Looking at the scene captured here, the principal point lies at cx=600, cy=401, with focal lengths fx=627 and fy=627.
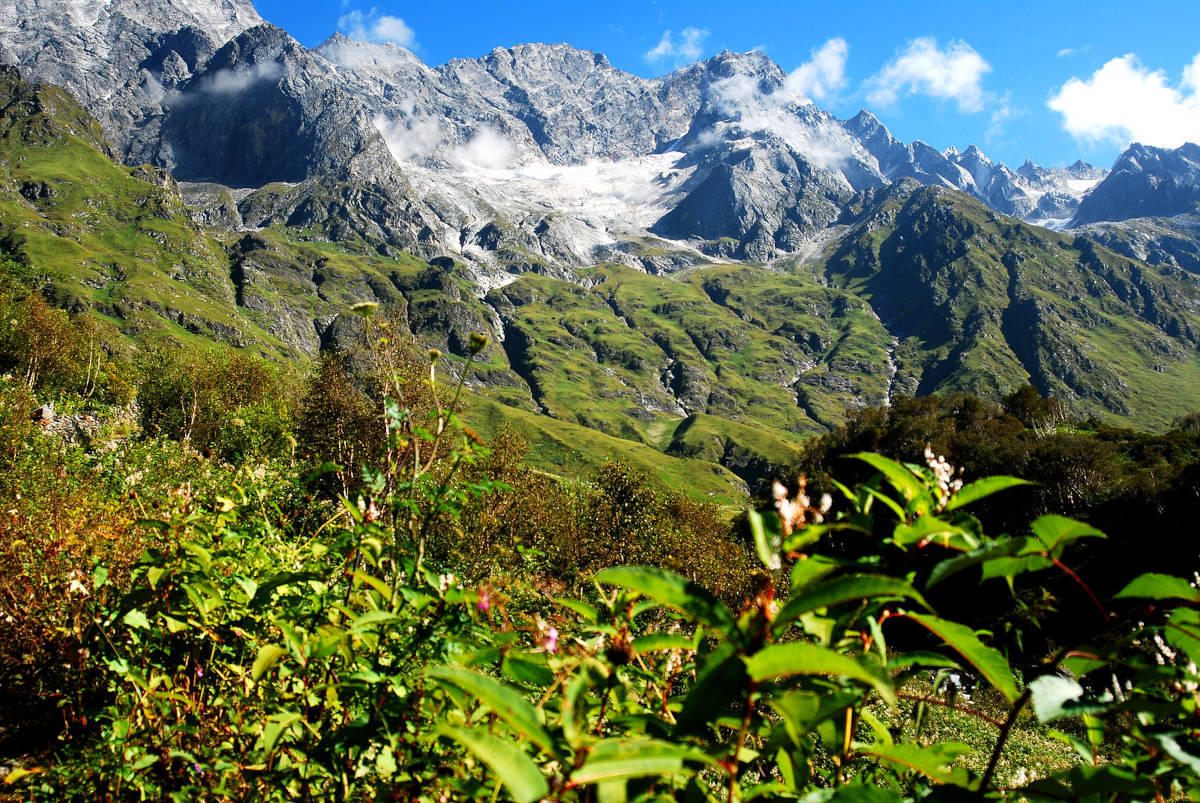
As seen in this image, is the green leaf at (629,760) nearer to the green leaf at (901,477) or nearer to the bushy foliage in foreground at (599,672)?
the bushy foliage in foreground at (599,672)

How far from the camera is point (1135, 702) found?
155 centimetres

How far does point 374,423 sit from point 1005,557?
43834 mm

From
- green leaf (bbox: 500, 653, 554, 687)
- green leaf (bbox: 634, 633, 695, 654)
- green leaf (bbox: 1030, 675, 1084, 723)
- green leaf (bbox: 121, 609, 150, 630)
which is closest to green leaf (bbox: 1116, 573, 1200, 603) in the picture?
green leaf (bbox: 1030, 675, 1084, 723)

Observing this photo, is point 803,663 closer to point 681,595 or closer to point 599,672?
point 681,595

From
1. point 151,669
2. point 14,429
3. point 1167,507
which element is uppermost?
point 14,429

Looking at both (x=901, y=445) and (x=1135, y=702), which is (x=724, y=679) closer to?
(x=1135, y=702)

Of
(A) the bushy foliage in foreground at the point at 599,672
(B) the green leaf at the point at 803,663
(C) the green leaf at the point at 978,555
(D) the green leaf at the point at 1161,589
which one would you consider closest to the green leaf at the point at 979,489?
(A) the bushy foliage in foreground at the point at 599,672

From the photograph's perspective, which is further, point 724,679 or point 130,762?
point 130,762

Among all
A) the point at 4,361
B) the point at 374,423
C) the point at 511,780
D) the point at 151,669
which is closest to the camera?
the point at 511,780

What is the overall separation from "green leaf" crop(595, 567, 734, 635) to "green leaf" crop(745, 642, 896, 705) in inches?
5.1

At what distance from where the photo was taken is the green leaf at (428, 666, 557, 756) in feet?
3.79

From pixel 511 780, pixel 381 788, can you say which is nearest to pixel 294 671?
pixel 381 788

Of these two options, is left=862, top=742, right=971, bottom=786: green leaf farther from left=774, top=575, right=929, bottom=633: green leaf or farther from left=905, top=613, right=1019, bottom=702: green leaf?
left=774, top=575, right=929, bottom=633: green leaf

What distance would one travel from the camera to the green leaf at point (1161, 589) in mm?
1387
